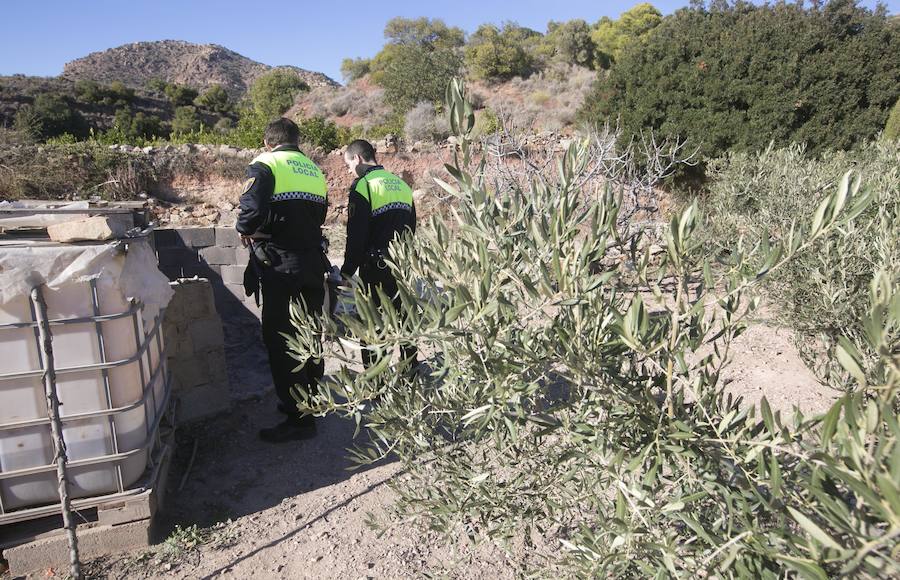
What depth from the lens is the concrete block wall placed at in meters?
4.84

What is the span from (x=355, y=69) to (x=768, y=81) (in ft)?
79.5

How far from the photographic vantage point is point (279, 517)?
295 centimetres

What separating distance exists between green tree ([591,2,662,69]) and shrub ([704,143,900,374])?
A: 81.5 feet

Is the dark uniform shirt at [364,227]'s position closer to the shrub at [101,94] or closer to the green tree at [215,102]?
the shrub at [101,94]

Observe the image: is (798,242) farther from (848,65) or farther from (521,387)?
(848,65)

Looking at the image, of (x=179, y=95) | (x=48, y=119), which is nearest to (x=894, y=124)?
(x=48, y=119)

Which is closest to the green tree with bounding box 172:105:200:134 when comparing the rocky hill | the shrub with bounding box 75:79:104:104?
the shrub with bounding box 75:79:104:104

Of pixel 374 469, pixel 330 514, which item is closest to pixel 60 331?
pixel 330 514

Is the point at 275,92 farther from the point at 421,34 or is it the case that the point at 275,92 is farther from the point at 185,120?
the point at 421,34

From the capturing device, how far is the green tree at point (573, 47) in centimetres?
2883

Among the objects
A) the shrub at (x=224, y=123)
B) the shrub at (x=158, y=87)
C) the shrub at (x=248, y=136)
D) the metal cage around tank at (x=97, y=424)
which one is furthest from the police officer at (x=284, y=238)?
the shrub at (x=158, y=87)

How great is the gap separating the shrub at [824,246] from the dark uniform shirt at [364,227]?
2066mm

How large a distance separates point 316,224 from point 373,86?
27091 millimetres

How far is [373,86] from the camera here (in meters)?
28.7
